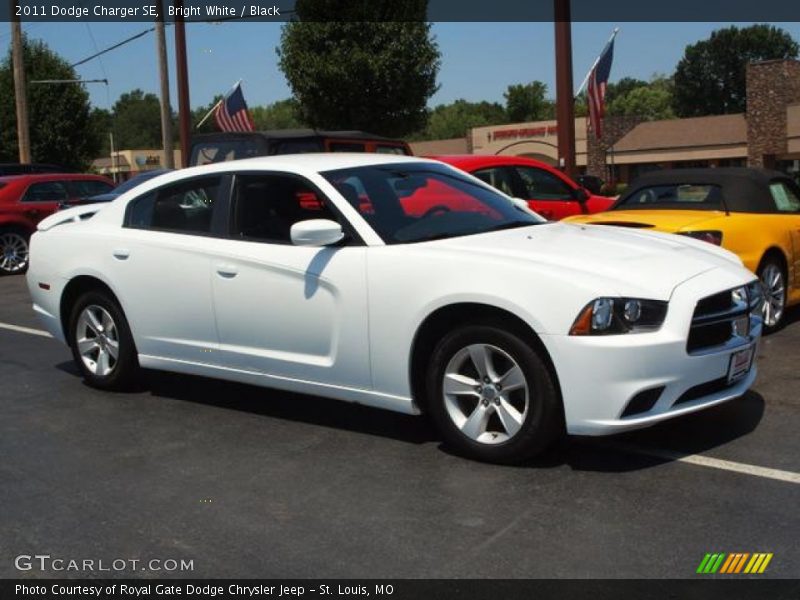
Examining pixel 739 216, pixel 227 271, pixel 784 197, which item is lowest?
pixel 227 271

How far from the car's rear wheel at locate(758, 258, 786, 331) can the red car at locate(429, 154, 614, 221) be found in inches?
93.9

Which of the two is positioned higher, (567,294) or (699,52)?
(699,52)

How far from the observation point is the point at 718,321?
462 cm

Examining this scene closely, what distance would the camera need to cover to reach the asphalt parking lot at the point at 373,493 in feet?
11.9

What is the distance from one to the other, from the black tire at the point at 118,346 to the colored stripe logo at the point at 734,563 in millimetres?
4081

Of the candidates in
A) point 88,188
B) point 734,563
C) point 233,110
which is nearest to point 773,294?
point 734,563

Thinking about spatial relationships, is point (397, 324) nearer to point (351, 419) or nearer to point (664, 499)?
point (351, 419)

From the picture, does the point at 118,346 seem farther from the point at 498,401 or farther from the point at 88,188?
the point at 88,188

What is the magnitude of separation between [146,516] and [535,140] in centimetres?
5310

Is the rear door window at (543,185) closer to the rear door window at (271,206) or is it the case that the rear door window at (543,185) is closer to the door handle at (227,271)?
the rear door window at (271,206)

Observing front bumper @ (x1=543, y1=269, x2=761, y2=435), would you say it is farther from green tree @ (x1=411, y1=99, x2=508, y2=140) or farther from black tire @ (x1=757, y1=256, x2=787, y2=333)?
green tree @ (x1=411, y1=99, x2=508, y2=140)

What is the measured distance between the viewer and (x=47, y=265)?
674 cm

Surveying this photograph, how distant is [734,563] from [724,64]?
10293cm
